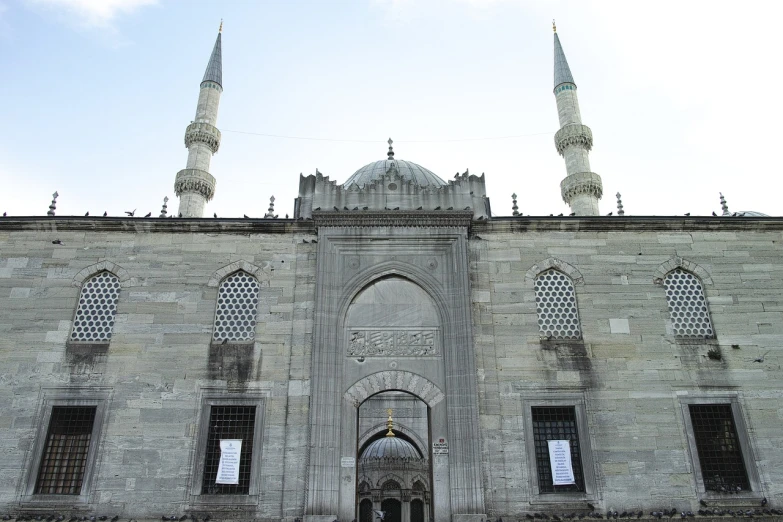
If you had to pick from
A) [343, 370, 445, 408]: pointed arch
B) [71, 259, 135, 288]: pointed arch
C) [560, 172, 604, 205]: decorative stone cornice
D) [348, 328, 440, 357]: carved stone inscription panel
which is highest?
[560, 172, 604, 205]: decorative stone cornice

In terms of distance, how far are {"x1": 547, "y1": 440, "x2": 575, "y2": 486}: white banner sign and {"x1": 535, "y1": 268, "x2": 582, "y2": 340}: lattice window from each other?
2.06 metres

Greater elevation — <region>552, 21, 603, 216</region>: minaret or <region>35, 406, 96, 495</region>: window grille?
<region>552, 21, 603, 216</region>: minaret

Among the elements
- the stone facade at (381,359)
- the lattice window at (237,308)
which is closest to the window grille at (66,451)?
the stone facade at (381,359)

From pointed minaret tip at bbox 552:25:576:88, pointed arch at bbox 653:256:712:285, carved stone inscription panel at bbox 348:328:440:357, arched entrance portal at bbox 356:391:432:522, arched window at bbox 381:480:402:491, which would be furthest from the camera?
pointed minaret tip at bbox 552:25:576:88

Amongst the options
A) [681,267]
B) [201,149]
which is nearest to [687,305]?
[681,267]

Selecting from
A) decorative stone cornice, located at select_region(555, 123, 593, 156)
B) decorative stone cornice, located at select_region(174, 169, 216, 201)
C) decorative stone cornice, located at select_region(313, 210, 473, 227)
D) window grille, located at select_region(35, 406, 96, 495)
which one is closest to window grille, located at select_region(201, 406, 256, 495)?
window grille, located at select_region(35, 406, 96, 495)

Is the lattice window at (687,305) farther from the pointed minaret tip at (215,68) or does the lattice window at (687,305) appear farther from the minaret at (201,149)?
the pointed minaret tip at (215,68)

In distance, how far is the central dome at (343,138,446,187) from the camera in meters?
15.3

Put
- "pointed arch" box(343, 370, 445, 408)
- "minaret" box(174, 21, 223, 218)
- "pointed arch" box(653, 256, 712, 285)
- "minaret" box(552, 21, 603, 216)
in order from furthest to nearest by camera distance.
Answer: "minaret" box(174, 21, 223, 218) < "minaret" box(552, 21, 603, 216) < "pointed arch" box(653, 256, 712, 285) < "pointed arch" box(343, 370, 445, 408)

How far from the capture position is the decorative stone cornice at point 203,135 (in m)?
25.2

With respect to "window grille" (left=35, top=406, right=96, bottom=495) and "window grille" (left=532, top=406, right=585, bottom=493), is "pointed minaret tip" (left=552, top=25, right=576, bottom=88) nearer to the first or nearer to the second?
"window grille" (left=532, top=406, right=585, bottom=493)

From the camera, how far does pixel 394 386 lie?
36.6ft

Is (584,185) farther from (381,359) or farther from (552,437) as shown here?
(381,359)

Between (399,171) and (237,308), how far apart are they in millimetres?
5618
